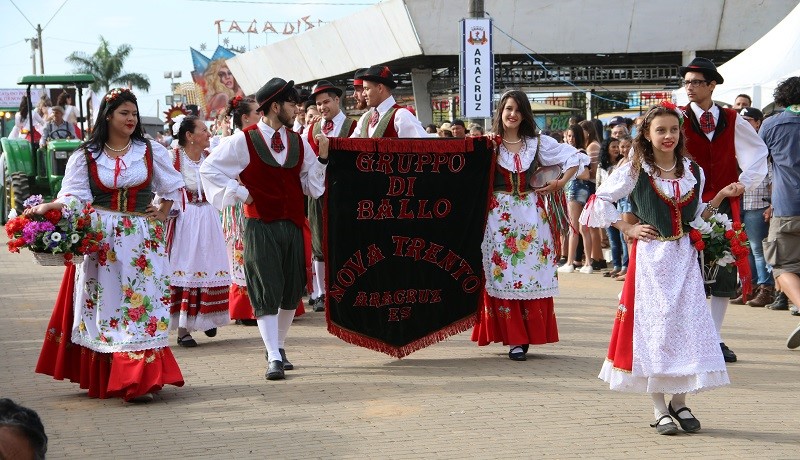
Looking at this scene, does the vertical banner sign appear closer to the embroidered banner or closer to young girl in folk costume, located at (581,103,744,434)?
the embroidered banner

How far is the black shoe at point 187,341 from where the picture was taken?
10062 mm

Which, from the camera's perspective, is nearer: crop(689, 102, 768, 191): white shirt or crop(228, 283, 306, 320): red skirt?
crop(689, 102, 768, 191): white shirt

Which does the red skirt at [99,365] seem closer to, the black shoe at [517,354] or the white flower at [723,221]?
the black shoe at [517,354]

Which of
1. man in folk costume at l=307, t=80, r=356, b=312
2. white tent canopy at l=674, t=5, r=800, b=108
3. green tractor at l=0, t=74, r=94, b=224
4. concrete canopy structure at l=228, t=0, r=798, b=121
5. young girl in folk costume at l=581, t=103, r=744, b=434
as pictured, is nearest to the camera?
young girl in folk costume at l=581, t=103, r=744, b=434

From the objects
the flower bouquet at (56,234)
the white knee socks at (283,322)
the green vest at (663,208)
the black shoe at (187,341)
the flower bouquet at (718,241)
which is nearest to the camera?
the green vest at (663,208)

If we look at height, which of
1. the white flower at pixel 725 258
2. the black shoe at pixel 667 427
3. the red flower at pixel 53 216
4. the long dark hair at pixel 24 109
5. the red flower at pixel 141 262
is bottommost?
the black shoe at pixel 667 427

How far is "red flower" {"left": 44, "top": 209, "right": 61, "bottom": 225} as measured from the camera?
7270 mm

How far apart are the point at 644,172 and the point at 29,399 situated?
4179 millimetres

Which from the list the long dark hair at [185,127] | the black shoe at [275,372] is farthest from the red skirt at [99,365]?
the long dark hair at [185,127]

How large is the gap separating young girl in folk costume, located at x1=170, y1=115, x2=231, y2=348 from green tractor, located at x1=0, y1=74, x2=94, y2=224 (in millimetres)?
12443

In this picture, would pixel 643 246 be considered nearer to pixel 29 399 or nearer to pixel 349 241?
pixel 349 241

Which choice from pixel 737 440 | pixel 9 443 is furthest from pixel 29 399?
pixel 9 443

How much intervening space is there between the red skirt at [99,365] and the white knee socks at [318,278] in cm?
365

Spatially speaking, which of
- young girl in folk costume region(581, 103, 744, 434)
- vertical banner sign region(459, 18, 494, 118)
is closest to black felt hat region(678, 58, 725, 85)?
young girl in folk costume region(581, 103, 744, 434)
